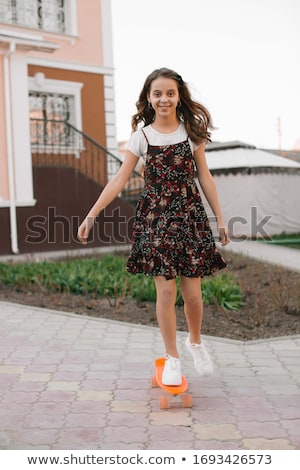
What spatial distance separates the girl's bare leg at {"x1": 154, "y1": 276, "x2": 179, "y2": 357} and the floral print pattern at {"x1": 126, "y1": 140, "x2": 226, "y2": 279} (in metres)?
0.06

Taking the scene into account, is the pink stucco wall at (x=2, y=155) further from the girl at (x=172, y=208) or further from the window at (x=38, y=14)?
the girl at (x=172, y=208)

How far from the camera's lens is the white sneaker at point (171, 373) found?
316 centimetres

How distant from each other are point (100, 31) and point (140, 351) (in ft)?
33.8

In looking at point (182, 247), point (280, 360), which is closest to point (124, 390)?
point (182, 247)

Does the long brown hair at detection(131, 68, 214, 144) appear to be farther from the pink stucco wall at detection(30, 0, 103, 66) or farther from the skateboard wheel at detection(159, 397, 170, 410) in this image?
the pink stucco wall at detection(30, 0, 103, 66)

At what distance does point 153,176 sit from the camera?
320 centimetres

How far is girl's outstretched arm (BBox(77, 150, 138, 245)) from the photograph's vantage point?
323 cm

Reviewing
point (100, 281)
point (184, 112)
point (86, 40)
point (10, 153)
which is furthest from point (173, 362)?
point (86, 40)

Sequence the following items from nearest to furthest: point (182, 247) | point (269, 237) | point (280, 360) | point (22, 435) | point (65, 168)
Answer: point (22, 435), point (182, 247), point (280, 360), point (65, 168), point (269, 237)

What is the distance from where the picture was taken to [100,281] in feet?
22.1

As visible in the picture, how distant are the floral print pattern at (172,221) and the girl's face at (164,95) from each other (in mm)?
201

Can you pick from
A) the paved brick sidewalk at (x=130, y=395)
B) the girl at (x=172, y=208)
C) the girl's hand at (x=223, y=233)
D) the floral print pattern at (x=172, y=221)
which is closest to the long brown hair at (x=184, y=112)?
the girl at (x=172, y=208)

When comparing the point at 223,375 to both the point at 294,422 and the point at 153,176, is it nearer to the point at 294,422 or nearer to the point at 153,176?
the point at 294,422

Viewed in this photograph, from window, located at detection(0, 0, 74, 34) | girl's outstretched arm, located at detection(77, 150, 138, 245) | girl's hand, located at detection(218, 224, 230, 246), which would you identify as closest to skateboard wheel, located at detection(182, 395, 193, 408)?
girl's hand, located at detection(218, 224, 230, 246)
